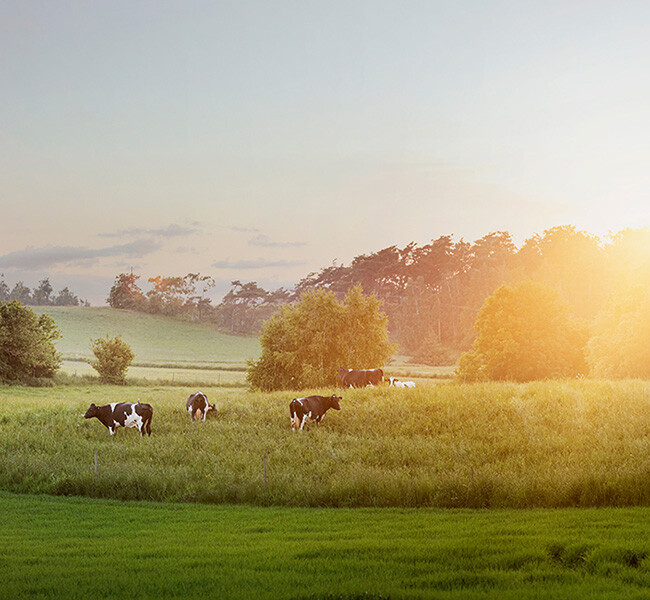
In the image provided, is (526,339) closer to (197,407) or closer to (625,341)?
(625,341)

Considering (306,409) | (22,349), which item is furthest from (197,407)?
(22,349)

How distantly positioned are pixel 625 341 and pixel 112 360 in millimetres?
47569

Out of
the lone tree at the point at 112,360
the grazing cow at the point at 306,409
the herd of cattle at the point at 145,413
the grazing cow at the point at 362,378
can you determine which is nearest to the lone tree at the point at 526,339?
the grazing cow at the point at 362,378

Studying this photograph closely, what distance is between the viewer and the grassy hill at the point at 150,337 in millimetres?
108312

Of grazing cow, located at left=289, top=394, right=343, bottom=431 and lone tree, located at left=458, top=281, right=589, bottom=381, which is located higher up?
lone tree, located at left=458, top=281, right=589, bottom=381

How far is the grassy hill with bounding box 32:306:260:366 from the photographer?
108 meters

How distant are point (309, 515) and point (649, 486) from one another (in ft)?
28.6

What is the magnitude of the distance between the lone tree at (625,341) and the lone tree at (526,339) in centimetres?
368

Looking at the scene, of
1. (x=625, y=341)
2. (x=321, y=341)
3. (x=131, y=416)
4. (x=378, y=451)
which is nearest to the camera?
(x=378, y=451)

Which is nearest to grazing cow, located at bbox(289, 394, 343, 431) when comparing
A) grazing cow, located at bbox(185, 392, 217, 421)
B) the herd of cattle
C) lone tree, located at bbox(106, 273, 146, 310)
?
the herd of cattle

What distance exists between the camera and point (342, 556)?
11.2 meters

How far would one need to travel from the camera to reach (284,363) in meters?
56.8

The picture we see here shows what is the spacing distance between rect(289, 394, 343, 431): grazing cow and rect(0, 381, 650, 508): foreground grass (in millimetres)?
744

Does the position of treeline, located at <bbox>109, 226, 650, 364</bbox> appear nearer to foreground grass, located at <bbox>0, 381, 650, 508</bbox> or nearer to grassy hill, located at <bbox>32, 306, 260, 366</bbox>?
grassy hill, located at <bbox>32, 306, 260, 366</bbox>
